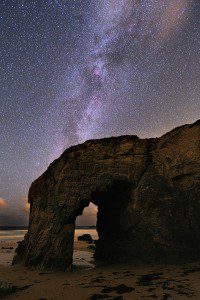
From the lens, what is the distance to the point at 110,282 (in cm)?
1251

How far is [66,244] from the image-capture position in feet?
54.5

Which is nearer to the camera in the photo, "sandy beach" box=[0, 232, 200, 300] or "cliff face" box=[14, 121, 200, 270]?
"sandy beach" box=[0, 232, 200, 300]

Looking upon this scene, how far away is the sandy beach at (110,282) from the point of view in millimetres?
10266

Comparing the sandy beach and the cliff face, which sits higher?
the cliff face

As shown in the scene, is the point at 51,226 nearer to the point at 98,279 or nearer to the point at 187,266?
the point at 98,279

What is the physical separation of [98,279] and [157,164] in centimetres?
821

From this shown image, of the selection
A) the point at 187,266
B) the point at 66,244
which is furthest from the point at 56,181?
the point at 187,266

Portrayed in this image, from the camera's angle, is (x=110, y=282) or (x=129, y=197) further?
(x=129, y=197)

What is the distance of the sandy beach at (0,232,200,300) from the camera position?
33.7 ft

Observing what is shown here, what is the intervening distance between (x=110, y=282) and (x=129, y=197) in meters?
6.43

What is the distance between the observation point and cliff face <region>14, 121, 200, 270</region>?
16422 mm

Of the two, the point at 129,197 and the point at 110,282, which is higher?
the point at 129,197

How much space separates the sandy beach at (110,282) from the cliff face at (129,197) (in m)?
1.33

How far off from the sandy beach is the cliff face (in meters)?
1.33
